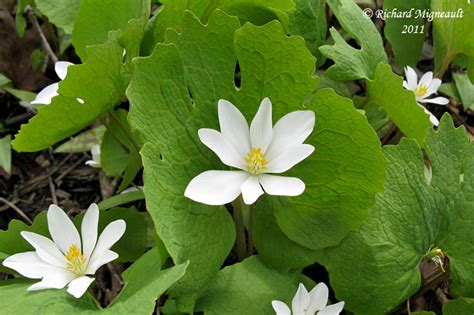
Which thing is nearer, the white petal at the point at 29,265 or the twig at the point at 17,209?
the white petal at the point at 29,265

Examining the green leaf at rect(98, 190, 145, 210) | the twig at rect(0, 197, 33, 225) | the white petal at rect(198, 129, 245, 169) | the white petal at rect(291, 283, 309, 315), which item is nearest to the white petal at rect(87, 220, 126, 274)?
the white petal at rect(198, 129, 245, 169)

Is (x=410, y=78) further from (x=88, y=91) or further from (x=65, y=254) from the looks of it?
(x=65, y=254)

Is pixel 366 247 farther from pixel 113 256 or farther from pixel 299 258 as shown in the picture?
pixel 113 256

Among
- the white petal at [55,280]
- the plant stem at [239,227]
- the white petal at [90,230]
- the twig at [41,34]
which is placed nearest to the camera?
the white petal at [55,280]

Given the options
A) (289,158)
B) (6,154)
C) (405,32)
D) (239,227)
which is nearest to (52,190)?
(6,154)

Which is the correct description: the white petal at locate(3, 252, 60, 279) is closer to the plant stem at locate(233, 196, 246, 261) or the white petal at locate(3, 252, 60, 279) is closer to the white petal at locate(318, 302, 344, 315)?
the plant stem at locate(233, 196, 246, 261)

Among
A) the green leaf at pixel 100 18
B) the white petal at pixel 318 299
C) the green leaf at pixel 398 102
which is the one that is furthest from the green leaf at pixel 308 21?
the white petal at pixel 318 299

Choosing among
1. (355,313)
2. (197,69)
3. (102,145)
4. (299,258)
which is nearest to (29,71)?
(102,145)

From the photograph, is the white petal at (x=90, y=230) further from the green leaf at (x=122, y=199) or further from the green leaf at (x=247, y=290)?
the green leaf at (x=122, y=199)
